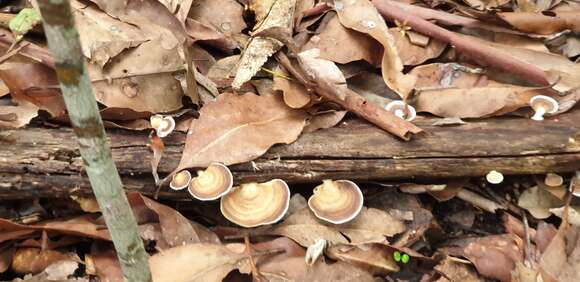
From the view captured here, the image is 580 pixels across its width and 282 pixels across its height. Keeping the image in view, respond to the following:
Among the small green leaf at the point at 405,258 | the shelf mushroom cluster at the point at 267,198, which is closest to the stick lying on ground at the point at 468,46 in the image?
the shelf mushroom cluster at the point at 267,198

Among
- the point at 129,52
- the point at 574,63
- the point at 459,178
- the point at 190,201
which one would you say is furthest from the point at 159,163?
the point at 574,63

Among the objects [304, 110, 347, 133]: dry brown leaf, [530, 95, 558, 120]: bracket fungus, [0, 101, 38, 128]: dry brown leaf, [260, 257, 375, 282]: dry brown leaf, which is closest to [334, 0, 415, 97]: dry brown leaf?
[304, 110, 347, 133]: dry brown leaf

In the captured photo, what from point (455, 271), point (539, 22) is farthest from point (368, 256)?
point (539, 22)

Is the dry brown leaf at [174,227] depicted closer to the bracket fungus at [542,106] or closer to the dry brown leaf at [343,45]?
the dry brown leaf at [343,45]

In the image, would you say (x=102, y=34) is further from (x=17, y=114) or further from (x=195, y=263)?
(x=195, y=263)

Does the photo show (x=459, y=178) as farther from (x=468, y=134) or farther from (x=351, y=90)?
(x=351, y=90)

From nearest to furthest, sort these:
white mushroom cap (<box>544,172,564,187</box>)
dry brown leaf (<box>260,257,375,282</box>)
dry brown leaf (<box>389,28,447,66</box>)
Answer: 1. dry brown leaf (<box>260,257,375,282</box>)
2. white mushroom cap (<box>544,172,564,187</box>)
3. dry brown leaf (<box>389,28,447,66</box>)

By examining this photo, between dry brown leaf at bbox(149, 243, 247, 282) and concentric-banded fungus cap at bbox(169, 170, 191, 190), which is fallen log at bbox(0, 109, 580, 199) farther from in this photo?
dry brown leaf at bbox(149, 243, 247, 282)
